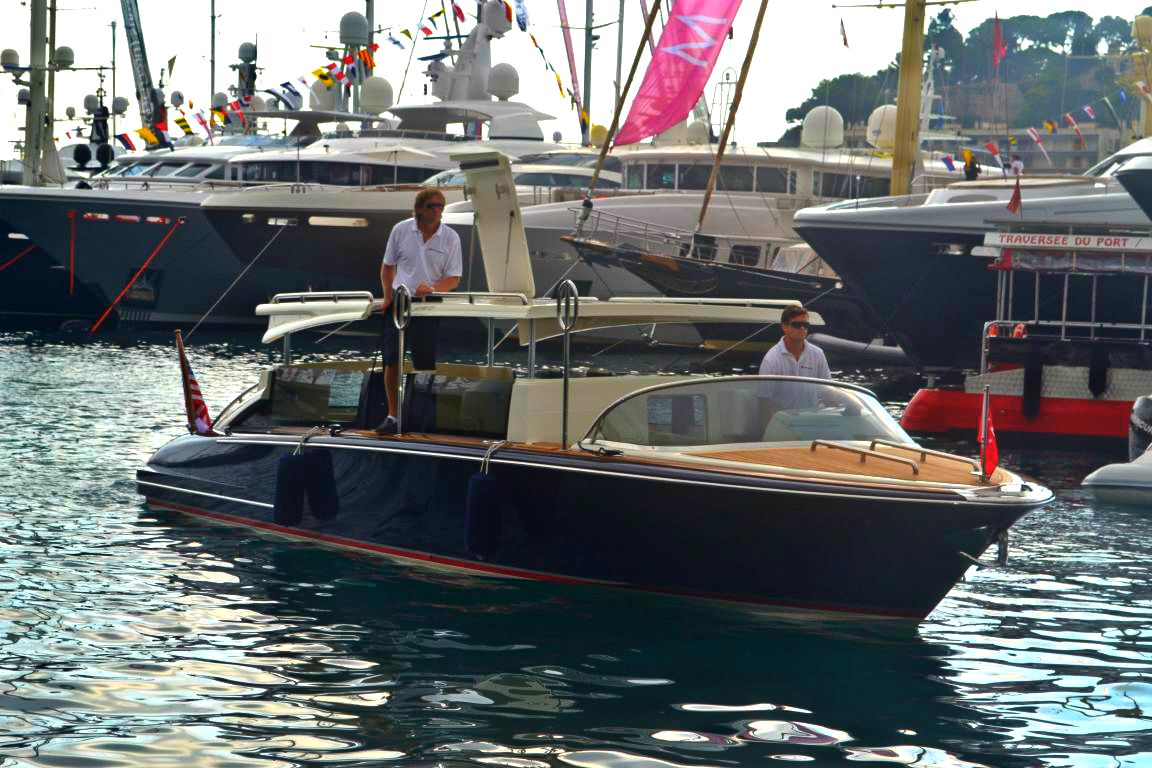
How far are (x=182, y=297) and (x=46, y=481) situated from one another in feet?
77.9

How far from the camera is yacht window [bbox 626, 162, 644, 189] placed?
115 feet

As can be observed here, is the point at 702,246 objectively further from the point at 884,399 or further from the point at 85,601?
the point at 85,601

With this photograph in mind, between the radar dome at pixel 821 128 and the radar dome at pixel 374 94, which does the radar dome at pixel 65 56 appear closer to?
the radar dome at pixel 374 94

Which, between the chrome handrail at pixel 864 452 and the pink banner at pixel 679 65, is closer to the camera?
the chrome handrail at pixel 864 452

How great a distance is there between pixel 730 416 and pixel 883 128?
3331 cm

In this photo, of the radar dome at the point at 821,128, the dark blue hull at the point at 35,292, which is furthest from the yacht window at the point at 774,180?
the dark blue hull at the point at 35,292

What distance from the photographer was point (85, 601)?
913cm

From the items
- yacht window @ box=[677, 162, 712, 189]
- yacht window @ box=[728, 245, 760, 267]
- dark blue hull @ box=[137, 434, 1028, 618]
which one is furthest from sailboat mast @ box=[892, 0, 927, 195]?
dark blue hull @ box=[137, 434, 1028, 618]

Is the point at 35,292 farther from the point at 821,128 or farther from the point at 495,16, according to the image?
the point at 821,128

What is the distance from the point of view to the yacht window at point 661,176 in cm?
3462

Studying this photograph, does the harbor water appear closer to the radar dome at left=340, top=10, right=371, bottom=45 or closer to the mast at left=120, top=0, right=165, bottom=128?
the radar dome at left=340, top=10, right=371, bottom=45

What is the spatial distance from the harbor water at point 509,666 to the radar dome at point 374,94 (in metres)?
36.5

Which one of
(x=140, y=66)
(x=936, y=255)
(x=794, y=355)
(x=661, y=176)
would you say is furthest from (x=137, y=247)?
(x=794, y=355)

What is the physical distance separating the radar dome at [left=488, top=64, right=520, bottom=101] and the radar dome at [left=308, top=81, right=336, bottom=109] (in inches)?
244
